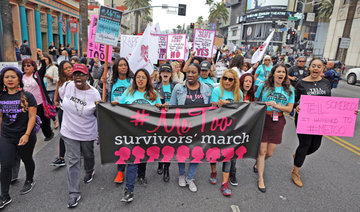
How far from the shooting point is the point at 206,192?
11.6ft

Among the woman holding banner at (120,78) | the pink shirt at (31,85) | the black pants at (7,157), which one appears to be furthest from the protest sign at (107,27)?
the black pants at (7,157)

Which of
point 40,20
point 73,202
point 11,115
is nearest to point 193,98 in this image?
point 73,202

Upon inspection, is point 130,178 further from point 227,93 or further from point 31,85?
point 31,85

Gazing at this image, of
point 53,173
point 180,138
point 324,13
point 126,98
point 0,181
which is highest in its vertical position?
point 324,13

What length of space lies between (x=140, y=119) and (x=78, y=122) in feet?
2.62

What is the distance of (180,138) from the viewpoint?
346 cm

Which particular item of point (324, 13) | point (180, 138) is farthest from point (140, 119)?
point (324, 13)

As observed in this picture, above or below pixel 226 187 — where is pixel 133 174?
above

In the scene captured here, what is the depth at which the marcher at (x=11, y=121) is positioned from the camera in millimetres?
2965

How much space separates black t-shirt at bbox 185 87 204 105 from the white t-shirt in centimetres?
132

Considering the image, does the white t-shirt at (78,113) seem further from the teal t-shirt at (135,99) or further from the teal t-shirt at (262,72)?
the teal t-shirt at (262,72)

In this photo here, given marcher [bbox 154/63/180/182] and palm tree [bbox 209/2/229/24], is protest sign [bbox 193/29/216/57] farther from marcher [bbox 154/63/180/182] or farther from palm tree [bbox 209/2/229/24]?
palm tree [bbox 209/2/229/24]

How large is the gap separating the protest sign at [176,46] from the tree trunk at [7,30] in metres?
6.85

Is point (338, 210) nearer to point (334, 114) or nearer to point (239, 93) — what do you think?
point (334, 114)
